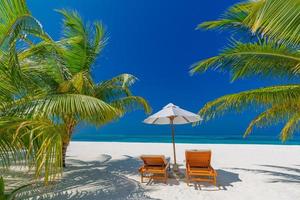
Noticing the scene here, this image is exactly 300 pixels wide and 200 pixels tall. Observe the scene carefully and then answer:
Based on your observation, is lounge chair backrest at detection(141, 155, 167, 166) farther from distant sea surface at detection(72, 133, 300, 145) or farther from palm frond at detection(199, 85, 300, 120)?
distant sea surface at detection(72, 133, 300, 145)

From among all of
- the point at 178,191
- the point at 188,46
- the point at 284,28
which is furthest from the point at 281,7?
the point at 188,46

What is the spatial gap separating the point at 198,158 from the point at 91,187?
267cm

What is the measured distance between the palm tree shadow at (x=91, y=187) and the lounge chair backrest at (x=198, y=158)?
1434 mm

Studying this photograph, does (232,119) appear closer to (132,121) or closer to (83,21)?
(132,121)

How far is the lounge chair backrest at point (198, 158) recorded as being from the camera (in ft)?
19.2

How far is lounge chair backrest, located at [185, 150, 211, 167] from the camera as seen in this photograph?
5853 mm

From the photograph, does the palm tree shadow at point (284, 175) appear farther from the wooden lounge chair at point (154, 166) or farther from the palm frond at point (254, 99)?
→ the wooden lounge chair at point (154, 166)

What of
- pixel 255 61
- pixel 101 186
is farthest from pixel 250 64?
pixel 101 186

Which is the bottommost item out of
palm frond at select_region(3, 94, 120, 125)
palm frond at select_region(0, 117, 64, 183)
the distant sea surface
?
the distant sea surface

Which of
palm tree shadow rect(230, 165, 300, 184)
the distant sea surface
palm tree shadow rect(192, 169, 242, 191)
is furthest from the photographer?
the distant sea surface

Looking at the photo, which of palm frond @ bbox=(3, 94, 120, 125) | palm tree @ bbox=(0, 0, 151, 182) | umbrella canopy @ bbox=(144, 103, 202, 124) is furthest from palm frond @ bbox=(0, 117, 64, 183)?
umbrella canopy @ bbox=(144, 103, 202, 124)

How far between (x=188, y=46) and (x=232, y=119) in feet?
79.2

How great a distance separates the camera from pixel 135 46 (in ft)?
195

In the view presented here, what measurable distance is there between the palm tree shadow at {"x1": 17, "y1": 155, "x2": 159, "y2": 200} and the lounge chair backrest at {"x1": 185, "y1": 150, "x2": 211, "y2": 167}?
1.43 m
